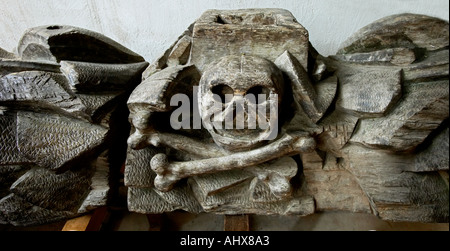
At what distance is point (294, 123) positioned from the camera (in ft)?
2.84

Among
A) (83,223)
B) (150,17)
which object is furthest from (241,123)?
(150,17)

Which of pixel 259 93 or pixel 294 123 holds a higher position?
pixel 259 93

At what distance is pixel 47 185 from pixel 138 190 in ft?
0.88

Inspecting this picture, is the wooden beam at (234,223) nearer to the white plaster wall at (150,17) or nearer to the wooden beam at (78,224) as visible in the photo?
the wooden beam at (78,224)

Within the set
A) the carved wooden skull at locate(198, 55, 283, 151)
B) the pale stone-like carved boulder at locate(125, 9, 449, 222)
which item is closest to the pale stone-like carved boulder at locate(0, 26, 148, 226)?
the pale stone-like carved boulder at locate(125, 9, 449, 222)

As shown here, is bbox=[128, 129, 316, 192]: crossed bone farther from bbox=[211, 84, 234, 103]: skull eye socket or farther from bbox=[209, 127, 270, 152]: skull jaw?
bbox=[211, 84, 234, 103]: skull eye socket

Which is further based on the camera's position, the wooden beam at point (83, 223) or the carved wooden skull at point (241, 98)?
the wooden beam at point (83, 223)

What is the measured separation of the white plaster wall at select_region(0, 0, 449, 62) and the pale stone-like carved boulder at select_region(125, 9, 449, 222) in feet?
1.09

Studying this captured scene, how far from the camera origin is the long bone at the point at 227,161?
82cm

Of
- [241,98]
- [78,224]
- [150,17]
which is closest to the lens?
[241,98]

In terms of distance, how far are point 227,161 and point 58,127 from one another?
0.51 metres

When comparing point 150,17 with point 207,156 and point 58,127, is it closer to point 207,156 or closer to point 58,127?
point 58,127

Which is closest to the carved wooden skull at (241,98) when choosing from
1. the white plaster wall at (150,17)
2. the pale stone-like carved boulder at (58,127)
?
the pale stone-like carved boulder at (58,127)

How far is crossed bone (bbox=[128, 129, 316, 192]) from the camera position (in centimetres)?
82
